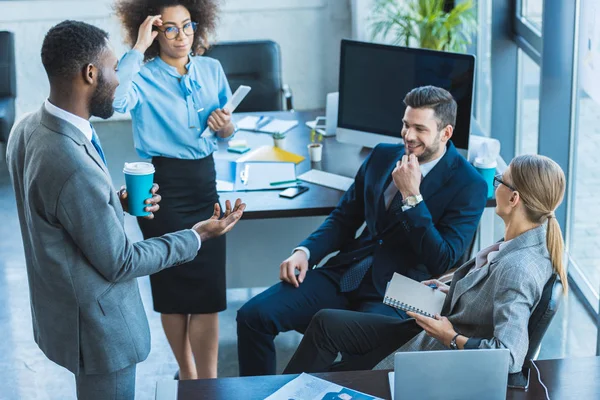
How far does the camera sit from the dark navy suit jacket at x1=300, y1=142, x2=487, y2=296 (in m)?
3.19

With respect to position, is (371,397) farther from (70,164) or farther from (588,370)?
(70,164)

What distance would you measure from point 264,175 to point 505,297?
68.5 inches

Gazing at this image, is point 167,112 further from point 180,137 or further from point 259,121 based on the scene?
point 259,121

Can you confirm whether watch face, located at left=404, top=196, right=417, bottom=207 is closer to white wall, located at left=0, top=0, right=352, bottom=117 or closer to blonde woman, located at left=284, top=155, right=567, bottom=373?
blonde woman, located at left=284, top=155, right=567, bottom=373

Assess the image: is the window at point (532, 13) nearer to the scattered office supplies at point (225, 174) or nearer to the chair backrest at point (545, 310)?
the scattered office supplies at point (225, 174)

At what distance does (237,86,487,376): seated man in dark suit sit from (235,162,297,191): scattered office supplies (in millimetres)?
518

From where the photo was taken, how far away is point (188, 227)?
351cm

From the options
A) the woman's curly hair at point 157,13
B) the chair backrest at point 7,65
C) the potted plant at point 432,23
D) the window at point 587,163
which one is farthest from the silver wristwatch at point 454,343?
the chair backrest at point 7,65

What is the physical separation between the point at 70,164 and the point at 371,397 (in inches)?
39.6

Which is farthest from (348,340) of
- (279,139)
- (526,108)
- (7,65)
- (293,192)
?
(7,65)

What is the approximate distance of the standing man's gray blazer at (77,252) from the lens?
89.5 inches

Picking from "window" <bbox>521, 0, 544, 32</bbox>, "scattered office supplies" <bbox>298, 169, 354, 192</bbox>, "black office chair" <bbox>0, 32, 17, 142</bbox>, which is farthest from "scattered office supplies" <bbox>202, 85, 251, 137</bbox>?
"black office chair" <bbox>0, 32, 17, 142</bbox>

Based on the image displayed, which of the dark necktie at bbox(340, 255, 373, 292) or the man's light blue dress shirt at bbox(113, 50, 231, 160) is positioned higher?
the man's light blue dress shirt at bbox(113, 50, 231, 160)

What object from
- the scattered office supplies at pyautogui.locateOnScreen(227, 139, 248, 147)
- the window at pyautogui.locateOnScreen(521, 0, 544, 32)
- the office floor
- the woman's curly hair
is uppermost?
the window at pyautogui.locateOnScreen(521, 0, 544, 32)
